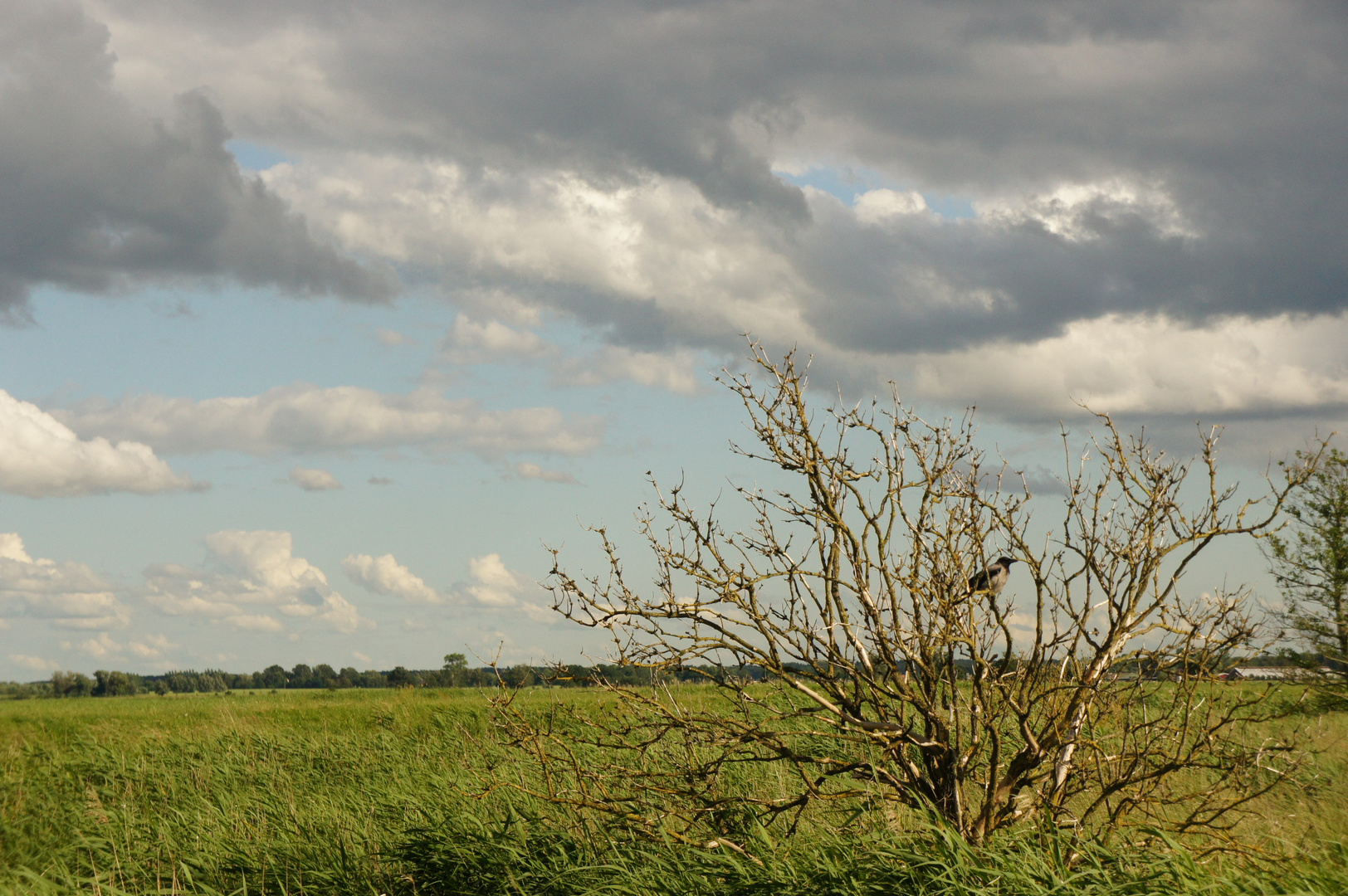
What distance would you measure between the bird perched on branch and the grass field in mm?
1678

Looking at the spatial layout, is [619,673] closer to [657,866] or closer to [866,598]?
[657,866]

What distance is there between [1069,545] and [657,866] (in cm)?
395

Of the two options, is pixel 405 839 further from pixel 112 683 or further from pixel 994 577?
pixel 112 683

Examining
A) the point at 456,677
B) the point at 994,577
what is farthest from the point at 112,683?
the point at 994,577

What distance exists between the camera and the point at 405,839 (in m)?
9.27

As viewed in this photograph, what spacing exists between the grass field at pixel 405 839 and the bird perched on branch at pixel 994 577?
1.68 m

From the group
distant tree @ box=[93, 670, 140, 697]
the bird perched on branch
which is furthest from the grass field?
distant tree @ box=[93, 670, 140, 697]

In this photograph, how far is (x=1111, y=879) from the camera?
18.5 feet

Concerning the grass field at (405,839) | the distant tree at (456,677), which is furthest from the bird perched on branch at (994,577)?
the distant tree at (456,677)

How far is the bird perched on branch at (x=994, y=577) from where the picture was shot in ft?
20.6

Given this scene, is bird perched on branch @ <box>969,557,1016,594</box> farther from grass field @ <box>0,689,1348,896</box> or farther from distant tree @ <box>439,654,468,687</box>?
distant tree @ <box>439,654,468,687</box>

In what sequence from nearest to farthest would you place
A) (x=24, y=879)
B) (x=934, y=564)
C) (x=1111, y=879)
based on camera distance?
(x=1111, y=879) < (x=934, y=564) < (x=24, y=879)

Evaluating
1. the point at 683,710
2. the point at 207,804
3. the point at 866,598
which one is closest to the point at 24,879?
the point at 207,804

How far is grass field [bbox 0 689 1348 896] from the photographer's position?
573 cm
